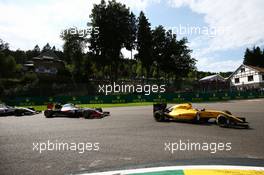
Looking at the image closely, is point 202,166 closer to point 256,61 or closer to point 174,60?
point 174,60

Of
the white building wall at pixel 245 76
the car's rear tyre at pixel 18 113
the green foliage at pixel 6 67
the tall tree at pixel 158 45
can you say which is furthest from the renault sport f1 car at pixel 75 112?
the white building wall at pixel 245 76

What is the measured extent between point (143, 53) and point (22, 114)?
3423cm

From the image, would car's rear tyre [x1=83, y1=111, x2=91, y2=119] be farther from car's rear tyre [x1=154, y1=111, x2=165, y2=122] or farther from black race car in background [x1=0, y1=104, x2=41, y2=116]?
black race car in background [x1=0, y1=104, x2=41, y2=116]

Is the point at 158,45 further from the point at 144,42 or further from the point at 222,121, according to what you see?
the point at 222,121

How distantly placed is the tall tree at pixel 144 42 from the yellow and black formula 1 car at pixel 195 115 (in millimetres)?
37784

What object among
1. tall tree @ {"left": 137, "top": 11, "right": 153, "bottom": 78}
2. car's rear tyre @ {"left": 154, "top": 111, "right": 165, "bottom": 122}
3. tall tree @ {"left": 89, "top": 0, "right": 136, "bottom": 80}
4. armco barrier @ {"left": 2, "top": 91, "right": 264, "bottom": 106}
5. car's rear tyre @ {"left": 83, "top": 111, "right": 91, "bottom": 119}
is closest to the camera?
car's rear tyre @ {"left": 154, "top": 111, "right": 165, "bottom": 122}

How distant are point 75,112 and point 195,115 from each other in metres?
6.31

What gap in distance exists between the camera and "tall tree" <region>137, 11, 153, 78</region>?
4950 centimetres

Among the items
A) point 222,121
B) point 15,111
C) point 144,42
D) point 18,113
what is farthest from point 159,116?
point 144,42

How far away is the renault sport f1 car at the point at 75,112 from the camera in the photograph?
13.4 metres

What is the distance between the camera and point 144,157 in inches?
213

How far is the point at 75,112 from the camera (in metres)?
14.2

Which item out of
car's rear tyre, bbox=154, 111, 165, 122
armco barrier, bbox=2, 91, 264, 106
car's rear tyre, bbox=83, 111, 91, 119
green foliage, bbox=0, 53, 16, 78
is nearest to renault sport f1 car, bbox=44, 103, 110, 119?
car's rear tyre, bbox=83, 111, 91, 119

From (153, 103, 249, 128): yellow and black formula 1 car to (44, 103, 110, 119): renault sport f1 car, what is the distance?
2972 millimetres
